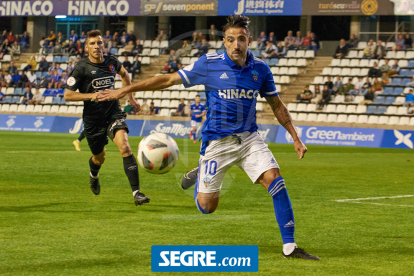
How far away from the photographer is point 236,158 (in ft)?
19.1

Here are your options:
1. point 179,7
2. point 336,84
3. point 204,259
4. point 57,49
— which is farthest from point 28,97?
point 204,259

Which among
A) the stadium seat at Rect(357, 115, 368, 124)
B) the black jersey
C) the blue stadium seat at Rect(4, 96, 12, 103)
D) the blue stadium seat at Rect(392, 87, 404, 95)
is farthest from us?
the blue stadium seat at Rect(4, 96, 12, 103)

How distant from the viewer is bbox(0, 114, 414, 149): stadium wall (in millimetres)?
23109

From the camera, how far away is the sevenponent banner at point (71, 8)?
1356 inches

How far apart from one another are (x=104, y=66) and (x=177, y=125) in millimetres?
19224

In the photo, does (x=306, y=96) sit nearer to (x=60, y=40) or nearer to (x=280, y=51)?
(x=280, y=51)

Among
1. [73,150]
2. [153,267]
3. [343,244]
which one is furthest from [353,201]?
[73,150]

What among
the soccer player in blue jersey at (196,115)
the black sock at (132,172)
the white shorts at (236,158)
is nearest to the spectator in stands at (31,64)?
the soccer player in blue jersey at (196,115)

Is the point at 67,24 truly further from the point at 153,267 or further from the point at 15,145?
the point at 153,267

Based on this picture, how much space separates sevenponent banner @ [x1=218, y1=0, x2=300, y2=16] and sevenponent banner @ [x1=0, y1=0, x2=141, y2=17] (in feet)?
17.5

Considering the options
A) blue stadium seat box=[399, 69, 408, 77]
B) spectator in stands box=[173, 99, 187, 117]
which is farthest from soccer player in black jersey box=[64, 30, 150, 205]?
blue stadium seat box=[399, 69, 408, 77]

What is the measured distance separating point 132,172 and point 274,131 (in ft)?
58.6

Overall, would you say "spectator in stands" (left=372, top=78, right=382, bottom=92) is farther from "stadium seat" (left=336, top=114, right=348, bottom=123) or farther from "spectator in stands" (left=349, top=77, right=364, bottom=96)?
"stadium seat" (left=336, top=114, right=348, bottom=123)

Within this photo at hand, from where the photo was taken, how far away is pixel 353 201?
933 centimetres
